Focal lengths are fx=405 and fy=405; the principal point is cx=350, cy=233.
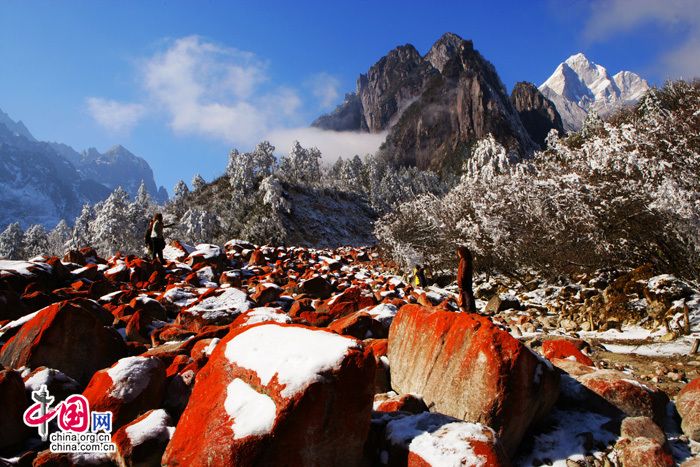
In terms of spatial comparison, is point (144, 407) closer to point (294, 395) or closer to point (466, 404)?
point (294, 395)

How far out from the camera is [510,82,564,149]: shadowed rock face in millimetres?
168000

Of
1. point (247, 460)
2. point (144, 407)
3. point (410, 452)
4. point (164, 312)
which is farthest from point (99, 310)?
point (410, 452)

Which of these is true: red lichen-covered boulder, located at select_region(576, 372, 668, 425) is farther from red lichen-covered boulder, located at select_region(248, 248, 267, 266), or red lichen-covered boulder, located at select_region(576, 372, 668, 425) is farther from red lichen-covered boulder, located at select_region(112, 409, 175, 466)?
red lichen-covered boulder, located at select_region(248, 248, 267, 266)

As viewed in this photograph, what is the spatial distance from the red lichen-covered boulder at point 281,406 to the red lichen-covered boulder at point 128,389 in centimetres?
108

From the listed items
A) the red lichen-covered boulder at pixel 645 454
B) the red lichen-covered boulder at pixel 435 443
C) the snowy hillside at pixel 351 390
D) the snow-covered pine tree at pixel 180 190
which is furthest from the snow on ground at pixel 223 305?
the snow-covered pine tree at pixel 180 190

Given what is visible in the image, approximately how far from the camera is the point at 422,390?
4676 millimetres

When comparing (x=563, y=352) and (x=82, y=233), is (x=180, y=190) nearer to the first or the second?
(x=82, y=233)

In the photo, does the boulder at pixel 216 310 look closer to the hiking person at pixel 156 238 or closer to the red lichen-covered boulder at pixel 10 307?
the red lichen-covered boulder at pixel 10 307

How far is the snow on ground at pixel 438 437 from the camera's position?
3.25m

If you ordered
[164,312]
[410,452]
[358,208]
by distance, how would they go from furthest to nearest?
[358,208] < [164,312] < [410,452]

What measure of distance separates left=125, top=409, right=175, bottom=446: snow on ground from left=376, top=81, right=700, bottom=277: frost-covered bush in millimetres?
9128

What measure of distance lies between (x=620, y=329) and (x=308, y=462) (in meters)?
8.29

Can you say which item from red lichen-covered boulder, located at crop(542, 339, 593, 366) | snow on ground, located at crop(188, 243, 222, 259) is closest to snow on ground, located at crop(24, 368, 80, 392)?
red lichen-covered boulder, located at crop(542, 339, 593, 366)

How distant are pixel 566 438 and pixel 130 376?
465 cm
